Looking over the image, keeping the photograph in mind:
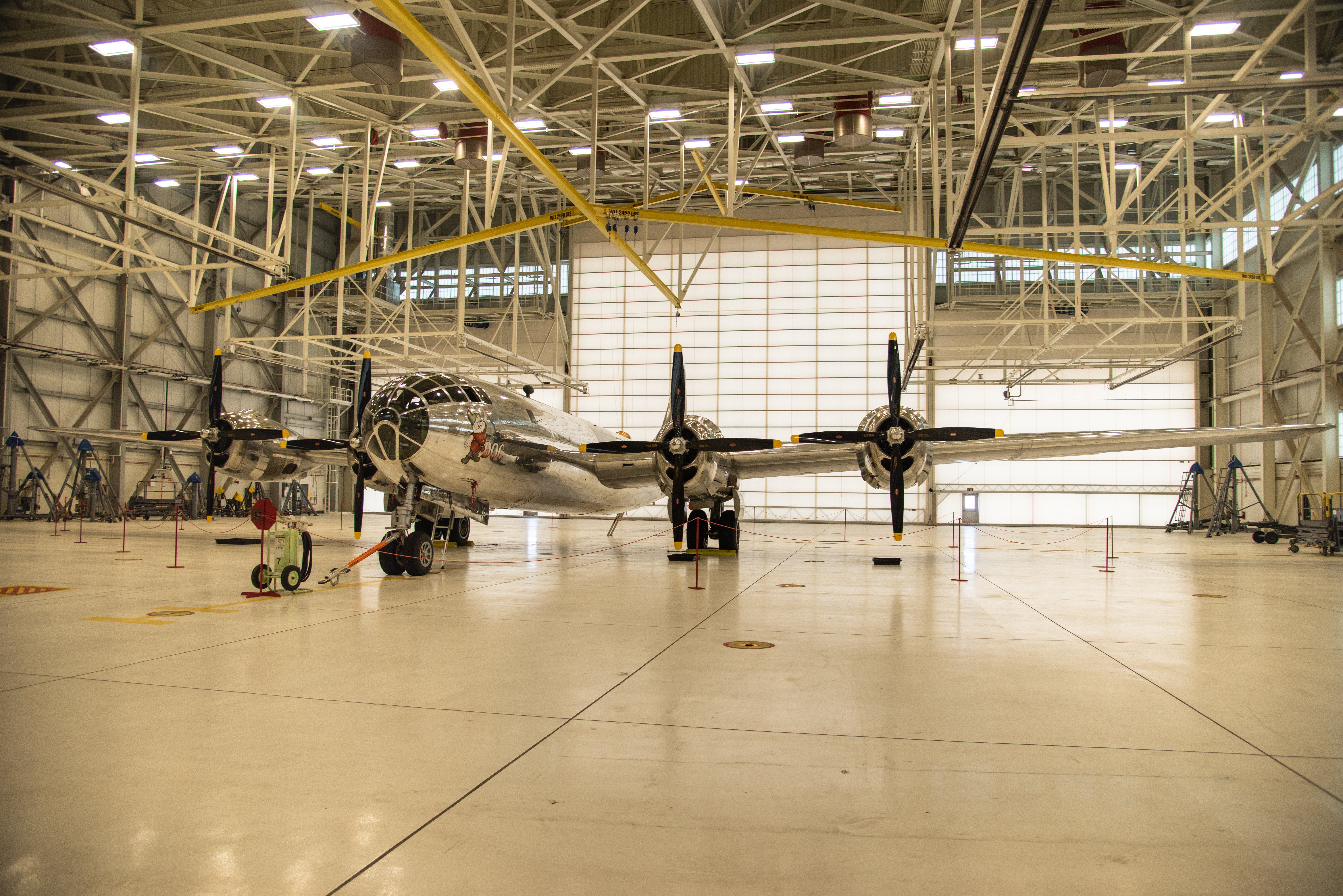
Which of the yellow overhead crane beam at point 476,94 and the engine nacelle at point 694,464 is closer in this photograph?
the yellow overhead crane beam at point 476,94

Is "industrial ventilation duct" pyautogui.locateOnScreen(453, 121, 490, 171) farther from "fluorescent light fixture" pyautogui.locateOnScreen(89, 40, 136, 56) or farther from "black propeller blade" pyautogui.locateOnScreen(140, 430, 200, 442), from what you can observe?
"black propeller blade" pyautogui.locateOnScreen(140, 430, 200, 442)

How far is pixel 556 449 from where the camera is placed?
1759cm

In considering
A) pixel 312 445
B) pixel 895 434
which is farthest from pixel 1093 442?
pixel 312 445

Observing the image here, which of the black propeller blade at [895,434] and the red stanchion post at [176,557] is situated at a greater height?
the black propeller blade at [895,434]

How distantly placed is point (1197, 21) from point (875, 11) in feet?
19.6

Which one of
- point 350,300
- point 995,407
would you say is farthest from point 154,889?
point 350,300

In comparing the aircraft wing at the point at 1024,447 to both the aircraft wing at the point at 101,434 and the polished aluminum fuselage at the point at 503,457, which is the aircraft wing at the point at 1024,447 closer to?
the polished aluminum fuselage at the point at 503,457

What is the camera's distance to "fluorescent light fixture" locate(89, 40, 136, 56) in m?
15.9

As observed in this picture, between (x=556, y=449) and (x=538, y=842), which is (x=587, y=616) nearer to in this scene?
(x=538, y=842)

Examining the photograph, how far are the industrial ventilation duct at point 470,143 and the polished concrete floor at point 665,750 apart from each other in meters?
16.4

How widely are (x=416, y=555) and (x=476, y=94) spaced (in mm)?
8011

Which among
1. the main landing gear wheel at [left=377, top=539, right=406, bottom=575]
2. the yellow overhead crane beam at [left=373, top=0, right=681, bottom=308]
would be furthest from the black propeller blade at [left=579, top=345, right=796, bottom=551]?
the main landing gear wheel at [left=377, top=539, right=406, bottom=575]

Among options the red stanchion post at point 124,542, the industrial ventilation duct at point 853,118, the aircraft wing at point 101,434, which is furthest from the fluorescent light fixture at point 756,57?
the red stanchion post at point 124,542

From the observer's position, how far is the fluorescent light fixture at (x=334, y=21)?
49.7ft
